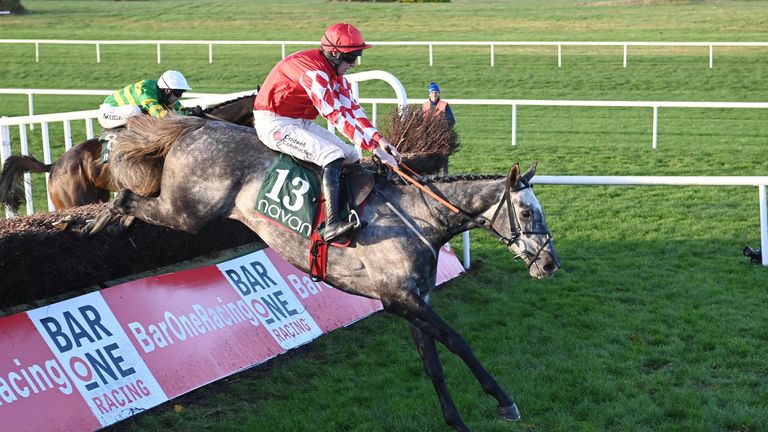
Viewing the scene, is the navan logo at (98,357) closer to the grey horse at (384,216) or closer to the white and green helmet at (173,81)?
the grey horse at (384,216)

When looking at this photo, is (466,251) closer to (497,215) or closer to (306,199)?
(497,215)

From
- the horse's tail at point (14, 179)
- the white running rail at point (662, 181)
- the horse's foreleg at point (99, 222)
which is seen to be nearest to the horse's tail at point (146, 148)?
the horse's foreleg at point (99, 222)

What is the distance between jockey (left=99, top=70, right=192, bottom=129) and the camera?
6.13 metres

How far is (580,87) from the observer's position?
19.8m

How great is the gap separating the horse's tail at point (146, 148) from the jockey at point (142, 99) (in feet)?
3.38

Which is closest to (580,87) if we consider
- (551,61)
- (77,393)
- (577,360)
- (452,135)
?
(551,61)

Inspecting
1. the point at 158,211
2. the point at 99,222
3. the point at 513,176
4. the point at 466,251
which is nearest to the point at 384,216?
the point at 513,176

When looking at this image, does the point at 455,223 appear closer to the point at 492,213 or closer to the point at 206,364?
the point at 492,213

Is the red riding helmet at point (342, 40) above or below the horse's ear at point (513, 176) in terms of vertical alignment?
above

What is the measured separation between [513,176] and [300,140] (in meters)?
1.04

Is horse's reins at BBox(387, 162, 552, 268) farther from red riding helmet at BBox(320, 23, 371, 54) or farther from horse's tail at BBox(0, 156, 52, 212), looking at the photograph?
horse's tail at BBox(0, 156, 52, 212)

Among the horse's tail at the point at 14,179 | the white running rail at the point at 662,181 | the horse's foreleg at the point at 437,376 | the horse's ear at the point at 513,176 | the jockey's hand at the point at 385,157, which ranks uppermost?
the jockey's hand at the point at 385,157

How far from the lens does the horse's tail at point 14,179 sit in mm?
6113

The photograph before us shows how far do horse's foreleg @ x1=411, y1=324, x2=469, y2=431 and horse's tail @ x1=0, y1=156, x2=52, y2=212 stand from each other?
9.75ft
